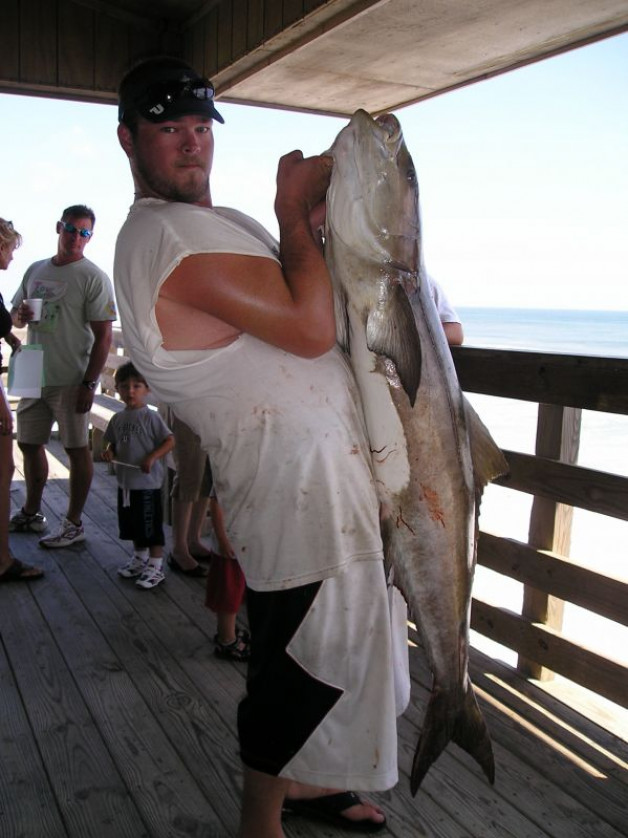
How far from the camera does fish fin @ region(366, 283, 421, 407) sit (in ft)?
5.04

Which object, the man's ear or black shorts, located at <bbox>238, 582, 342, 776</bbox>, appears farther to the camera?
the man's ear

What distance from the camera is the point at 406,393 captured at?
1.57 meters

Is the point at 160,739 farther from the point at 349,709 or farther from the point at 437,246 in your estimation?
the point at 437,246

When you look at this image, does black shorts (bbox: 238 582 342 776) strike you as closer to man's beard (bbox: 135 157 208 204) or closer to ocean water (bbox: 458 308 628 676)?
man's beard (bbox: 135 157 208 204)

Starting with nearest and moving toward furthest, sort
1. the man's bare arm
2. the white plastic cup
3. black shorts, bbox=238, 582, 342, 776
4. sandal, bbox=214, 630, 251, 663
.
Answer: the man's bare arm → black shorts, bbox=238, 582, 342, 776 → sandal, bbox=214, 630, 251, 663 → the white plastic cup

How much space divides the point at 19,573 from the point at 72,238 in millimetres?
2114

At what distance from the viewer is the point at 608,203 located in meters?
64.4

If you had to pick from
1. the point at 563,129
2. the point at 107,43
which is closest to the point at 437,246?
the point at 563,129

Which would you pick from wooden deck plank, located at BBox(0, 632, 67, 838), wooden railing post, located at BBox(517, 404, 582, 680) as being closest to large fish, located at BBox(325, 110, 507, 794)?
wooden deck plank, located at BBox(0, 632, 67, 838)

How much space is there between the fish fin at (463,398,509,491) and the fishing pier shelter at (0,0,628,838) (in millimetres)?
820

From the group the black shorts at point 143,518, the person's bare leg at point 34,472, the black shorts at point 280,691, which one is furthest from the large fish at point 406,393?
the person's bare leg at point 34,472

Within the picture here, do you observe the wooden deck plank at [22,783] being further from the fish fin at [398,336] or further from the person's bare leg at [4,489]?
the fish fin at [398,336]

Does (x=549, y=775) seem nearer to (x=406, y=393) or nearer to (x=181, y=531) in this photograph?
(x=406, y=393)

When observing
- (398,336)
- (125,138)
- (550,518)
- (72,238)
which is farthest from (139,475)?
(398,336)
